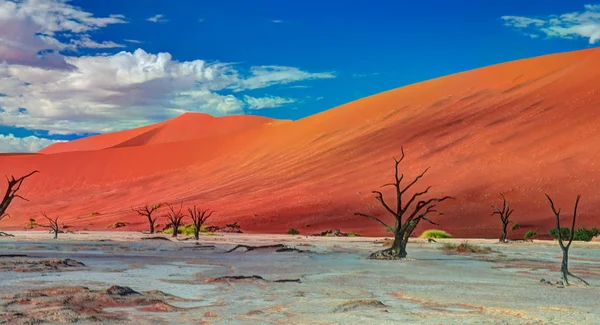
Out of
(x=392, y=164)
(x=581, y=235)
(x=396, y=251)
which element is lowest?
(x=396, y=251)

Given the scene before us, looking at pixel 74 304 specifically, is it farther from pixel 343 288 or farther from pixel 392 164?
pixel 392 164

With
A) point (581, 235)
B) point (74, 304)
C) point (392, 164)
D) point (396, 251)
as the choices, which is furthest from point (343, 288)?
point (392, 164)

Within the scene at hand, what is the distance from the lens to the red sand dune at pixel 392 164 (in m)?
56.3

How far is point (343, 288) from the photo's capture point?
13.3 metres

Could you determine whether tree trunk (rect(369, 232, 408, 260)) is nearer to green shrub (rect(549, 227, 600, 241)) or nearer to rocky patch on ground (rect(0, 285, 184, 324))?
rocky patch on ground (rect(0, 285, 184, 324))

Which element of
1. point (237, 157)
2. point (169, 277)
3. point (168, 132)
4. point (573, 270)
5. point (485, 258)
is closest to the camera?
point (169, 277)

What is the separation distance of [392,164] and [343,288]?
5589 centimetres

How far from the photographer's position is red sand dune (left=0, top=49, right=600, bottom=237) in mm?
56344

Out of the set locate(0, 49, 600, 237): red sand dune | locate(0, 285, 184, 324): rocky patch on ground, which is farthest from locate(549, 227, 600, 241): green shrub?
locate(0, 285, 184, 324): rocky patch on ground

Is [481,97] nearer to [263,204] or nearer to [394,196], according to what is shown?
[394,196]

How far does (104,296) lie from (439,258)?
47.6 feet

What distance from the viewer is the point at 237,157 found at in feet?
323

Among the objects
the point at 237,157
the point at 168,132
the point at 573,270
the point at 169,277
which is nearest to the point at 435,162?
the point at 237,157

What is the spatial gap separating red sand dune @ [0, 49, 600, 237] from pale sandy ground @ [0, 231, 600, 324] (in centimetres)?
2894
